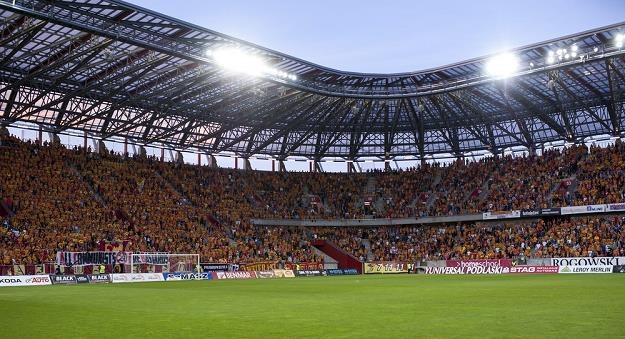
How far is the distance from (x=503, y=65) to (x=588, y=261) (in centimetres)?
1706

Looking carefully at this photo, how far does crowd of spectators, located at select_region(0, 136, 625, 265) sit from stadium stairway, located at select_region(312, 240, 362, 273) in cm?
133

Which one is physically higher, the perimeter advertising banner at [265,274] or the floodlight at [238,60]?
the floodlight at [238,60]

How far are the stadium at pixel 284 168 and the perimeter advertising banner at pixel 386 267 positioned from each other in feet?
1.45

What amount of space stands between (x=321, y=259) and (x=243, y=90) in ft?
66.1

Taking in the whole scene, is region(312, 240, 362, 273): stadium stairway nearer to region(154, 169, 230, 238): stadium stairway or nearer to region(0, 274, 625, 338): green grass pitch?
region(154, 169, 230, 238): stadium stairway

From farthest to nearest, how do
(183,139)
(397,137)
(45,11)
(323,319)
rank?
(397,137), (183,139), (45,11), (323,319)

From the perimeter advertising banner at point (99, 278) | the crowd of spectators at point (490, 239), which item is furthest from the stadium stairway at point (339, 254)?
the perimeter advertising banner at point (99, 278)

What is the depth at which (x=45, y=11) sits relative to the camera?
39.2 metres

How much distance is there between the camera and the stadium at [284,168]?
143 feet

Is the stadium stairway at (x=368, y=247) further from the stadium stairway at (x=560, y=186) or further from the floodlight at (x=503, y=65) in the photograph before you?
the floodlight at (x=503, y=65)

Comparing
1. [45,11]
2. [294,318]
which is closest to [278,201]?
A: [45,11]

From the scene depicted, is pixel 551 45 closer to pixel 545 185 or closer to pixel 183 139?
pixel 545 185

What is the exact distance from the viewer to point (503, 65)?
5309 centimetres

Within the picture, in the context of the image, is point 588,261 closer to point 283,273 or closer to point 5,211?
point 283,273
